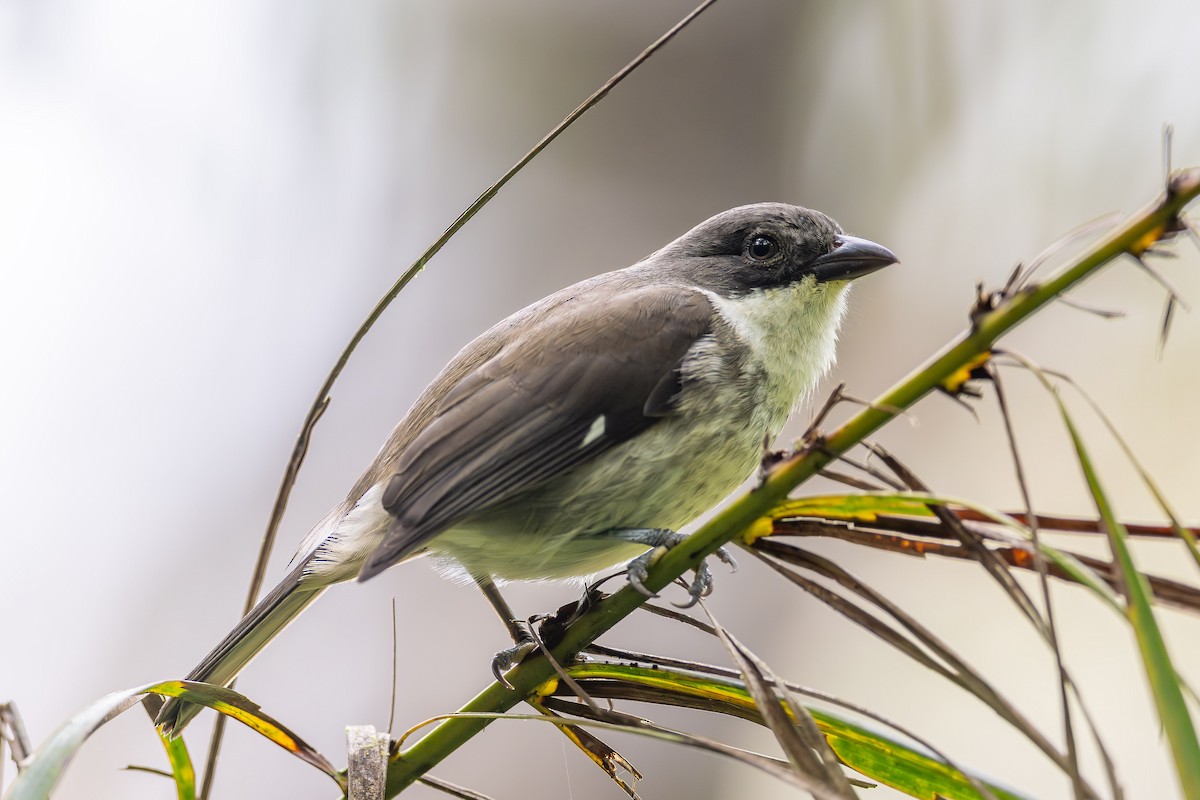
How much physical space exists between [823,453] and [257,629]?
155 centimetres

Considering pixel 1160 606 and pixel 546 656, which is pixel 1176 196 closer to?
pixel 1160 606

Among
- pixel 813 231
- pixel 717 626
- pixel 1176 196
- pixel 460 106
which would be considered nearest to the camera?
pixel 1176 196

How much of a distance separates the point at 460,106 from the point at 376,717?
134 inches

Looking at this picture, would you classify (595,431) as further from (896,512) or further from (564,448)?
(896,512)

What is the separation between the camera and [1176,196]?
912mm

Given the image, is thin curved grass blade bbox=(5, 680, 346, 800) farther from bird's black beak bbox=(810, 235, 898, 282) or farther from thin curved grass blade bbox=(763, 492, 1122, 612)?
bird's black beak bbox=(810, 235, 898, 282)

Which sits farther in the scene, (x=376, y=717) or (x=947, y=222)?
(x=947, y=222)

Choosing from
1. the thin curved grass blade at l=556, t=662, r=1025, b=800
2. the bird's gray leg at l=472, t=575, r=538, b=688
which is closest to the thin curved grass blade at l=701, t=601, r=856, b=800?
the thin curved grass blade at l=556, t=662, r=1025, b=800

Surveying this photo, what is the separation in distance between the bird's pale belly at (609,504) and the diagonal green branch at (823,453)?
812 mm

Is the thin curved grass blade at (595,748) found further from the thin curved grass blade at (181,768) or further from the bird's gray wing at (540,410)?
the bird's gray wing at (540,410)

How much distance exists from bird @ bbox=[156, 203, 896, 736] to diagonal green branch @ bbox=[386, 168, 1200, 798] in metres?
0.69

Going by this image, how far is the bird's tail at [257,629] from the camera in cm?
216

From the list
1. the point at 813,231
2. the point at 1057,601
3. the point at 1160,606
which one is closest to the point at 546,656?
the point at 1160,606

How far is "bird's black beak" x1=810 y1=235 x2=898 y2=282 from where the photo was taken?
9.34 feet
